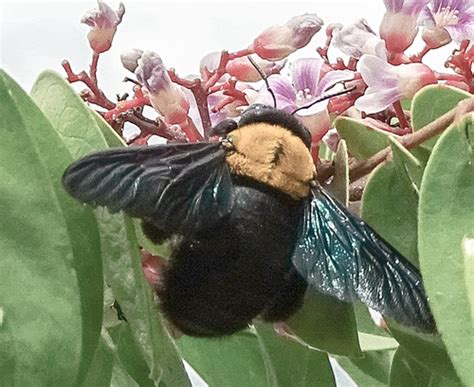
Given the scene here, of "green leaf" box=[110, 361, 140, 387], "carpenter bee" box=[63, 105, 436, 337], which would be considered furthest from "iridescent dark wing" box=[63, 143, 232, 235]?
"green leaf" box=[110, 361, 140, 387]

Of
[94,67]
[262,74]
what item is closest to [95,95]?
[94,67]

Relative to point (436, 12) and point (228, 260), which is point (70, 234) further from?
point (436, 12)

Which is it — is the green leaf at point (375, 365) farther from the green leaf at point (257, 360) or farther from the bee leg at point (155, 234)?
the bee leg at point (155, 234)

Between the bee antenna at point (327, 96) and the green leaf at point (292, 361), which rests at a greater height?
the bee antenna at point (327, 96)

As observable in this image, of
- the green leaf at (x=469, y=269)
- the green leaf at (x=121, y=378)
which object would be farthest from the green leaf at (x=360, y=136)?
the green leaf at (x=121, y=378)

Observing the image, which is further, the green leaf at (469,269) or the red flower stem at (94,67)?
the red flower stem at (94,67)

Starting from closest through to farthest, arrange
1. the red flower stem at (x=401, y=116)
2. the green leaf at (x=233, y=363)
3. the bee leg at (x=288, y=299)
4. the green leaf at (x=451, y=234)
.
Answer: the green leaf at (x=451, y=234) → the bee leg at (x=288, y=299) → the red flower stem at (x=401, y=116) → the green leaf at (x=233, y=363)

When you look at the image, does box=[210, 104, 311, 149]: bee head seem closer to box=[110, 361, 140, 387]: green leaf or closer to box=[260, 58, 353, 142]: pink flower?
box=[260, 58, 353, 142]: pink flower
